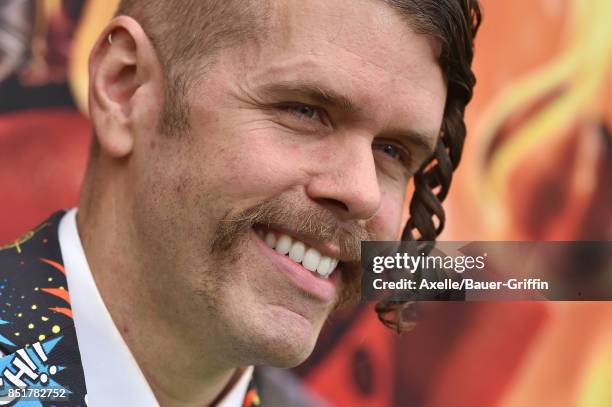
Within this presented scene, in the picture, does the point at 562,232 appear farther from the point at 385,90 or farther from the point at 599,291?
the point at 385,90

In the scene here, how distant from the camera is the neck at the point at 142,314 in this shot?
5.75ft

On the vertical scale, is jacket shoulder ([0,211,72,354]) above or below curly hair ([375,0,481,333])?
below

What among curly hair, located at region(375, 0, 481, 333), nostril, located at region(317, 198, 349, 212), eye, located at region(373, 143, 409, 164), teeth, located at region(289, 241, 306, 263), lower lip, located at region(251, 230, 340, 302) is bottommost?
lower lip, located at region(251, 230, 340, 302)

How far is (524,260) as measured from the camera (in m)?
2.58

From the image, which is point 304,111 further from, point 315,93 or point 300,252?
point 300,252

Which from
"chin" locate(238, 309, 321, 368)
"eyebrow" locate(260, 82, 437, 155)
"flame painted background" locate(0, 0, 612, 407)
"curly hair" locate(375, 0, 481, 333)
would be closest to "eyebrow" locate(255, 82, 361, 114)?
"eyebrow" locate(260, 82, 437, 155)

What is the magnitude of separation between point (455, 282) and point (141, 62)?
3.00 feet

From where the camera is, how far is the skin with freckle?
163 cm

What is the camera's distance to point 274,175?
63.3 inches

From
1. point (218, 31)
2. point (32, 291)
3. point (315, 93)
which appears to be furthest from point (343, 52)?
point (32, 291)

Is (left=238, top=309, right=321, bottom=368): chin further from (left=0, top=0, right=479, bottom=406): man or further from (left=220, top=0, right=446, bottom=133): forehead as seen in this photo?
(left=220, top=0, right=446, bottom=133): forehead

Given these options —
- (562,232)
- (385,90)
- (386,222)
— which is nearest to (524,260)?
(562,232)

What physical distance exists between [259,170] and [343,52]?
30cm

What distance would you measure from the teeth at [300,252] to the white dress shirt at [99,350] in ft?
1.28
